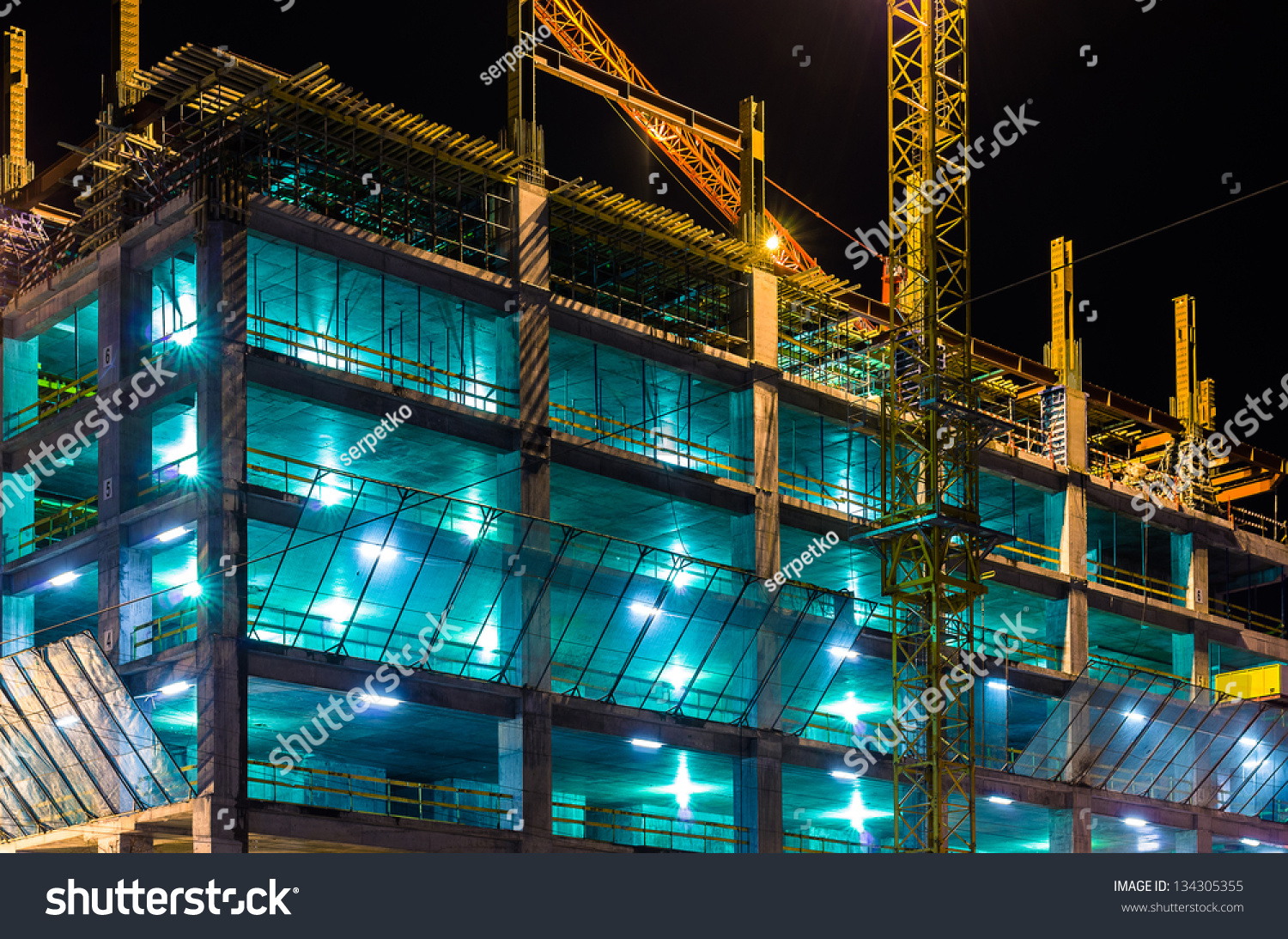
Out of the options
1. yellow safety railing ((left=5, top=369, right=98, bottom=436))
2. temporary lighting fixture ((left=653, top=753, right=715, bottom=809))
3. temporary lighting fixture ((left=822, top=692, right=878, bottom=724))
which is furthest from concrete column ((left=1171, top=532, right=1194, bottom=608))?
yellow safety railing ((left=5, top=369, right=98, bottom=436))

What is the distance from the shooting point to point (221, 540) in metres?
42.0

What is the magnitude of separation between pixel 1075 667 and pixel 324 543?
1329 inches

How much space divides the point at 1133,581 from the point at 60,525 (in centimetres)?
4875

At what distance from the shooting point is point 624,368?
56.1 metres

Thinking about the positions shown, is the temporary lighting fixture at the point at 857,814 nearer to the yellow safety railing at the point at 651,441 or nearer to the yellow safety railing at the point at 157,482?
the yellow safety railing at the point at 651,441

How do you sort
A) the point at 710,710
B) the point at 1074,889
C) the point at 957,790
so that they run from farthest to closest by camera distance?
the point at 957,790, the point at 710,710, the point at 1074,889

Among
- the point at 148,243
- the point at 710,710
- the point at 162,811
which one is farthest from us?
the point at 710,710

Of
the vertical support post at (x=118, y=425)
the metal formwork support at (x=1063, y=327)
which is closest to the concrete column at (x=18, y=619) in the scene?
the vertical support post at (x=118, y=425)

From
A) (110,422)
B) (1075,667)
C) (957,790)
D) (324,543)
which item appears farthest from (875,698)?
(110,422)

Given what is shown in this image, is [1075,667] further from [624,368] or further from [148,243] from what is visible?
[148,243]

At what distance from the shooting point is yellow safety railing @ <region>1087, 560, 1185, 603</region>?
7056cm

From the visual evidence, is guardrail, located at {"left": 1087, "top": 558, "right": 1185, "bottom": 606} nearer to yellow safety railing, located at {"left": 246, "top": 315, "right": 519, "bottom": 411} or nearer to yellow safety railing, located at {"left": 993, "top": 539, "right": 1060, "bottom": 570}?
yellow safety railing, located at {"left": 993, "top": 539, "right": 1060, "bottom": 570}

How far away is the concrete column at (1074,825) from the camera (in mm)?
62719

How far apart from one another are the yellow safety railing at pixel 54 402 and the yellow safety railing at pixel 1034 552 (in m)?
33.0
